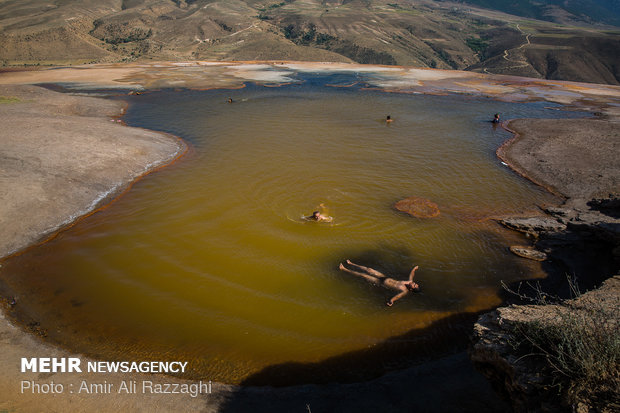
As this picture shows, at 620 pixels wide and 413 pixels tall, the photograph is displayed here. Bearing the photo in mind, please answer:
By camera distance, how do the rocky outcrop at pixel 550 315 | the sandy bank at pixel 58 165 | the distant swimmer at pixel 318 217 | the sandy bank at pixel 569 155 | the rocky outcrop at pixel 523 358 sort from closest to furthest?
the rocky outcrop at pixel 523 358 < the rocky outcrop at pixel 550 315 < the sandy bank at pixel 58 165 < the distant swimmer at pixel 318 217 < the sandy bank at pixel 569 155

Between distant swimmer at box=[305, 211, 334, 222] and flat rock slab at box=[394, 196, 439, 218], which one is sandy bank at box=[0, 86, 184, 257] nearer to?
distant swimmer at box=[305, 211, 334, 222]

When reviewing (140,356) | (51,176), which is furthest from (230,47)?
(140,356)

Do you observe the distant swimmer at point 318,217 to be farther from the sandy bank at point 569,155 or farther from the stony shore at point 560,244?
the sandy bank at point 569,155

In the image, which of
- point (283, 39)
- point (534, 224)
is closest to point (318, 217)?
point (534, 224)

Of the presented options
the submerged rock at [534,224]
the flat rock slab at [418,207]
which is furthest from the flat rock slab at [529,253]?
the flat rock slab at [418,207]

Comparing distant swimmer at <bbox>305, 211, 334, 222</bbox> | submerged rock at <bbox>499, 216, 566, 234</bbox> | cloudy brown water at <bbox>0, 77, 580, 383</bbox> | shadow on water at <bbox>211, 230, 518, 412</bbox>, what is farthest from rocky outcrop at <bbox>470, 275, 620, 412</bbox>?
distant swimmer at <bbox>305, 211, 334, 222</bbox>
